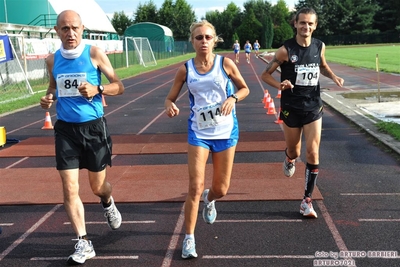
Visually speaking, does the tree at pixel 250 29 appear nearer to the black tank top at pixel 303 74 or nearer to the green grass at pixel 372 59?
the green grass at pixel 372 59

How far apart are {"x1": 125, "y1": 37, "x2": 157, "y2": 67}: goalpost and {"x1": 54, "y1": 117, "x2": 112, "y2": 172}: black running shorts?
38.0 m

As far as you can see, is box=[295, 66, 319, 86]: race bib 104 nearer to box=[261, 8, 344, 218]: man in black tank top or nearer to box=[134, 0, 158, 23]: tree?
box=[261, 8, 344, 218]: man in black tank top

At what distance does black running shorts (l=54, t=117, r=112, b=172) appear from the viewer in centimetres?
439

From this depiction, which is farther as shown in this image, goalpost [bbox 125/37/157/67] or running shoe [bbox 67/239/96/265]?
goalpost [bbox 125/37/157/67]

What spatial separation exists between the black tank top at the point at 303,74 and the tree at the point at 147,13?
104 meters

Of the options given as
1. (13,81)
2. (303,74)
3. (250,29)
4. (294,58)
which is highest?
(250,29)

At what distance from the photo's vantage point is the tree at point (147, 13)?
107 meters

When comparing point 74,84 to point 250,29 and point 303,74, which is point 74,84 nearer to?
point 303,74

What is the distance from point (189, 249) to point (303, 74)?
235cm

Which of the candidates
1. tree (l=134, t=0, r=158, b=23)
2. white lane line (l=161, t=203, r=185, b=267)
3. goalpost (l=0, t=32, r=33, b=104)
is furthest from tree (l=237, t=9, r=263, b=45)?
white lane line (l=161, t=203, r=185, b=267)

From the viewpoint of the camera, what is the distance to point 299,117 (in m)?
5.55

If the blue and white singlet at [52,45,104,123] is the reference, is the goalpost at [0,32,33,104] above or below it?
below

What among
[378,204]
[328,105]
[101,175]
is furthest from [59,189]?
[328,105]

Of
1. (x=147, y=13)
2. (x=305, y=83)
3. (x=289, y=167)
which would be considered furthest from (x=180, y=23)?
(x=305, y=83)
